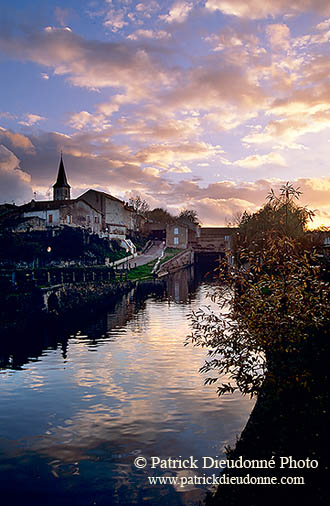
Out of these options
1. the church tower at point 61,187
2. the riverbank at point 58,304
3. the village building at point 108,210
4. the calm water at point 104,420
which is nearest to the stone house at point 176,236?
the village building at point 108,210

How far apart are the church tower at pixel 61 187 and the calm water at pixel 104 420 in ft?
260

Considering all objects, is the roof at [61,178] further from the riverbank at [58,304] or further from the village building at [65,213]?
the riverbank at [58,304]

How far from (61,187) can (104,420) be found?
9248cm

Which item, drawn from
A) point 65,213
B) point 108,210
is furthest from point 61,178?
point 65,213

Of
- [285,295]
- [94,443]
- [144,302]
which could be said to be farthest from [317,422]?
[144,302]

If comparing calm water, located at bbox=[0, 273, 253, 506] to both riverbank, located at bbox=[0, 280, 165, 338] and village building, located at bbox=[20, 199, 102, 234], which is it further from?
village building, located at bbox=[20, 199, 102, 234]

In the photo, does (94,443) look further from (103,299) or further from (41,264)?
(41,264)

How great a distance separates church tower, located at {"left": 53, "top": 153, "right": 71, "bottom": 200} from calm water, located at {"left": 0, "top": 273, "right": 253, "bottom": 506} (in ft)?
260

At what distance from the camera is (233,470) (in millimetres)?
10445

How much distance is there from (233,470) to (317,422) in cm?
270

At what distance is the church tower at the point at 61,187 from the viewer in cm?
10081

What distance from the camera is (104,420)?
14.3 meters

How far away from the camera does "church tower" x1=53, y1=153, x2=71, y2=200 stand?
10081 cm

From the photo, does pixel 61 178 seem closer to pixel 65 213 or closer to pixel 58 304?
pixel 65 213
